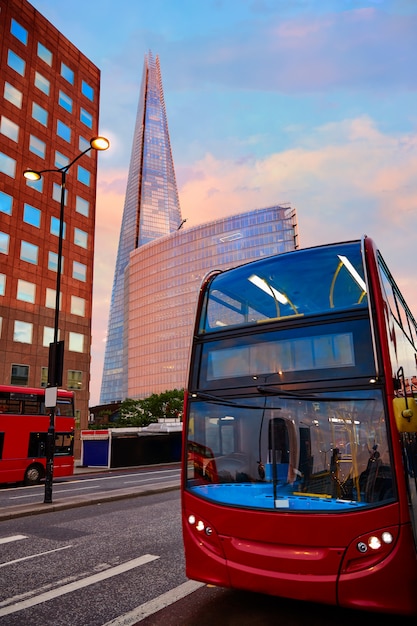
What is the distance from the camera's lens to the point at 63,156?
45.3 meters

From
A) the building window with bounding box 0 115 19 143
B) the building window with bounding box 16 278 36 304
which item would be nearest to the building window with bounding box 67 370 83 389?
the building window with bounding box 16 278 36 304

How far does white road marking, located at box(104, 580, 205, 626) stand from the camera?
4.48 m

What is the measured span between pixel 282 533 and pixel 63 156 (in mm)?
47163

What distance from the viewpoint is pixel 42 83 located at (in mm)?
44625

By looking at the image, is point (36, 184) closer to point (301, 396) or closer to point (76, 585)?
point (76, 585)

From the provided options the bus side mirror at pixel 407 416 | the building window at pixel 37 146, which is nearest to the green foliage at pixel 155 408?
the building window at pixel 37 146

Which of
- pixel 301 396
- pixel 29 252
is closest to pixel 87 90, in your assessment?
pixel 29 252

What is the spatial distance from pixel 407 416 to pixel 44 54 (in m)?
52.5

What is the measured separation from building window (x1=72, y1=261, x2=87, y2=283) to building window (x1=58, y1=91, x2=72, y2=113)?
1639cm

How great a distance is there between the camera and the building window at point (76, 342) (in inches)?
1674

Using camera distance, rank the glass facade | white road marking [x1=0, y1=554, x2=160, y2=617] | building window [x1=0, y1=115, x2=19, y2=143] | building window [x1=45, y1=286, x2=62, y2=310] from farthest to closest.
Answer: the glass facade → building window [x1=45, y1=286, x2=62, y2=310] → building window [x1=0, y1=115, x2=19, y2=143] → white road marking [x1=0, y1=554, x2=160, y2=617]

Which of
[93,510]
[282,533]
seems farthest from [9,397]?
[282,533]

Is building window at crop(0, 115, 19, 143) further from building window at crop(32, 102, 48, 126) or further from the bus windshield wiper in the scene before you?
the bus windshield wiper

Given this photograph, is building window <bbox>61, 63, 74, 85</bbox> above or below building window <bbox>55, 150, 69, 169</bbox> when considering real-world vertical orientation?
above
